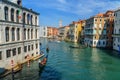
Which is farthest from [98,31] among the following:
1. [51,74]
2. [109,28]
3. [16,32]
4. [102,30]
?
[51,74]

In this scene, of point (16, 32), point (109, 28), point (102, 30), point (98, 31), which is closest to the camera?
point (16, 32)

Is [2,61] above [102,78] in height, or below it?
above

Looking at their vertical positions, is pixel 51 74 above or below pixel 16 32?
below

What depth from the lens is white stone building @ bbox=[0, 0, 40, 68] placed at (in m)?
20.9

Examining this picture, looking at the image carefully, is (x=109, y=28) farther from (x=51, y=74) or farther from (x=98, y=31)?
(x=51, y=74)

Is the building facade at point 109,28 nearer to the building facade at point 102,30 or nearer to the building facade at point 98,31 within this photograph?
the building facade at point 102,30

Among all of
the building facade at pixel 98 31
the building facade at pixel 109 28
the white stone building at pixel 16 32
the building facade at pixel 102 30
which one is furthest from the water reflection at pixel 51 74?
the building facade at pixel 109 28

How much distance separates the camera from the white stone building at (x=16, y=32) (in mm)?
20906

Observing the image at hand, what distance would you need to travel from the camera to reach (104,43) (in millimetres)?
60062

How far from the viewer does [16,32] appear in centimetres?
2483

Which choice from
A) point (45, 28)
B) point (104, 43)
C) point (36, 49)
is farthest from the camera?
point (45, 28)

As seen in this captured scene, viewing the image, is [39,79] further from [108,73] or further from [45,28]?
[45,28]

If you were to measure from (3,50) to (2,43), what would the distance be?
2.93 ft

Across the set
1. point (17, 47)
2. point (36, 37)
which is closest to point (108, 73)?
point (17, 47)
